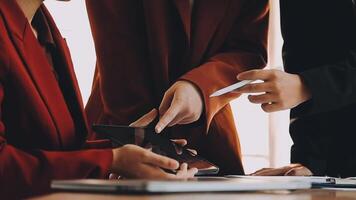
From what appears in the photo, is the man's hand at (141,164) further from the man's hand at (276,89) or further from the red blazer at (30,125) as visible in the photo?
the man's hand at (276,89)

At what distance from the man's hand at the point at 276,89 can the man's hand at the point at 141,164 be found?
29cm

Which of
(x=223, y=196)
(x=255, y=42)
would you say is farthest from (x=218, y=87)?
A: (x=223, y=196)

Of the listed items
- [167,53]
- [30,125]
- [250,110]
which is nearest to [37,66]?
[30,125]

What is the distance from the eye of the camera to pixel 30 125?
832 millimetres

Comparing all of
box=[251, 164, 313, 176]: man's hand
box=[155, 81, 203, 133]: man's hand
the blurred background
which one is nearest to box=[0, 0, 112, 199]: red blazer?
box=[155, 81, 203, 133]: man's hand

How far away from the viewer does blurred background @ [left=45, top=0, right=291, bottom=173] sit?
237 centimetres

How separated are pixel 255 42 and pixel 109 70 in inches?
13.8

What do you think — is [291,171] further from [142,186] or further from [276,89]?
[142,186]

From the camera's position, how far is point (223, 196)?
1.89 feet

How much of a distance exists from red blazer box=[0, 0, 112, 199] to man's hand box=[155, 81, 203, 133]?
0.57 ft

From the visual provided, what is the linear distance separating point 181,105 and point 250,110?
159 cm

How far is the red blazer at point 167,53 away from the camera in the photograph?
1.22 m

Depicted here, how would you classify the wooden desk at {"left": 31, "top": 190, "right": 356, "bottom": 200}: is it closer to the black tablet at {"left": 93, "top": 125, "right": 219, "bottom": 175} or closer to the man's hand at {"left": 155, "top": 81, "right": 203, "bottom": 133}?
the black tablet at {"left": 93, "top": 125, "right": 219, "bottom": 175}

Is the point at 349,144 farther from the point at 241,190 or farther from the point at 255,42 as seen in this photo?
the point at 241,190
